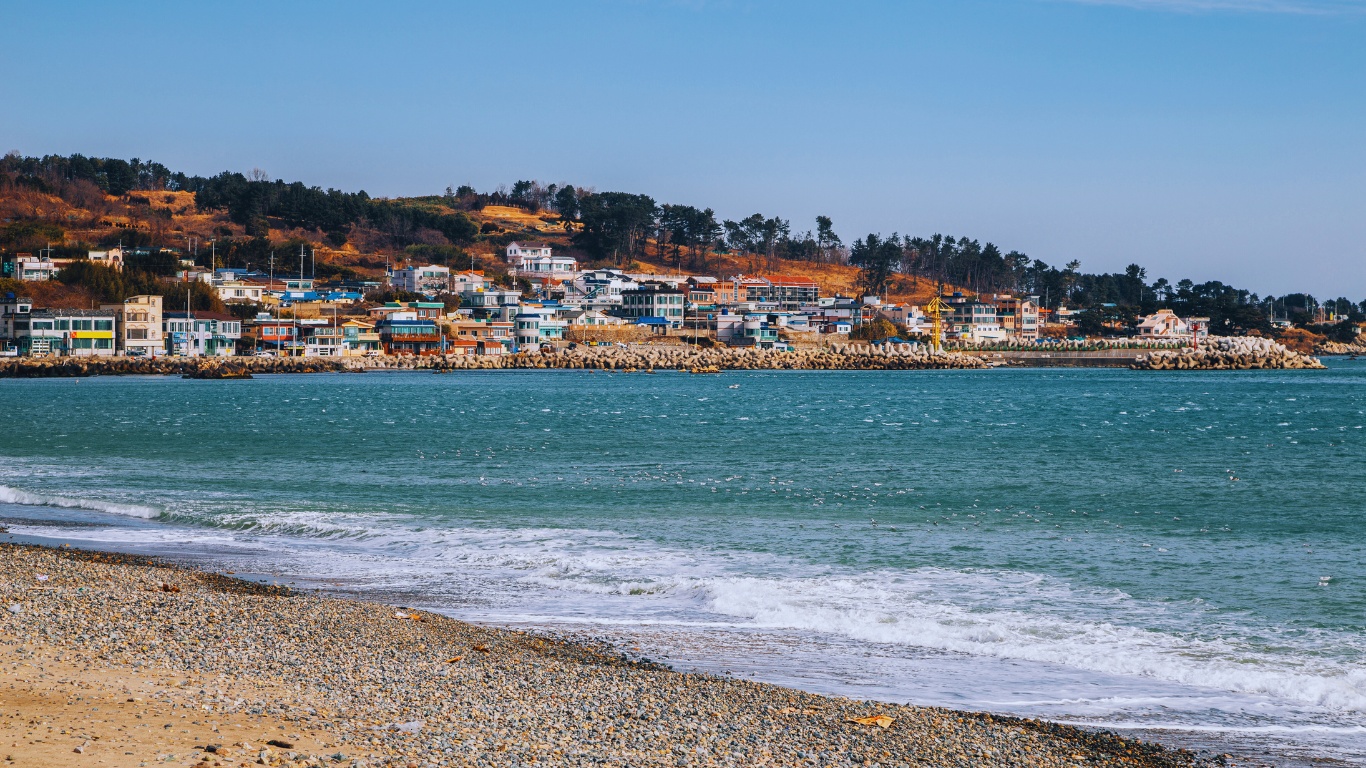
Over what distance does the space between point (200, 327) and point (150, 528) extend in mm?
88066

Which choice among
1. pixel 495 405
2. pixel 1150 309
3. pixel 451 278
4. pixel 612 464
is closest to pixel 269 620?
pixel 612 464

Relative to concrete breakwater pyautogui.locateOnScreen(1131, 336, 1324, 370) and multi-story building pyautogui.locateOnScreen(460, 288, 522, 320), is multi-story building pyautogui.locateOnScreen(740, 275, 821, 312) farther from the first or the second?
concrete breakwater pyautogui.locateOnScreen(1131, 336, 1324, 370)

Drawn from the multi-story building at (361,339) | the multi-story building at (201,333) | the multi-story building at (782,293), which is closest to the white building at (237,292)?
the multi-story building at (201,333)

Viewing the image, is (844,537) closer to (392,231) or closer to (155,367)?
(155,367)

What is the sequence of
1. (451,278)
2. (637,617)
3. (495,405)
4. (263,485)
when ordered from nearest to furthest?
1. (637,617)
2. (263,485)
3. (495,405)
4. (451,278)

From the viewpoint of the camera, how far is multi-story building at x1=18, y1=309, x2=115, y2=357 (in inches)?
3578

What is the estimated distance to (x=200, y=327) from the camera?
324 ft

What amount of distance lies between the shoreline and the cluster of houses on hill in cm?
9227

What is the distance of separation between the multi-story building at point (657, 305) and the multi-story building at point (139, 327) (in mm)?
48107

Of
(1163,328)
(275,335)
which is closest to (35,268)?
(275,335)

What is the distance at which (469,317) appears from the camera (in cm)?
11631

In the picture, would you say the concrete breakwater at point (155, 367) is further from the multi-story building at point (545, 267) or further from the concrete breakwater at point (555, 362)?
the multi-story building at point (545, 267)

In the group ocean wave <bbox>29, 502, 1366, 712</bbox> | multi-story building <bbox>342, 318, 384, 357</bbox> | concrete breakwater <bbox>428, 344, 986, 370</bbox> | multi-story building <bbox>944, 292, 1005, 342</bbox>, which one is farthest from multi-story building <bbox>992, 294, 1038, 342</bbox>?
ocean wave <bbox>29, 502, 1366, 712</bbox>

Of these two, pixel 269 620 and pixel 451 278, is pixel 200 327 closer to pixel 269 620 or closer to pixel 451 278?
pixel 451 278
